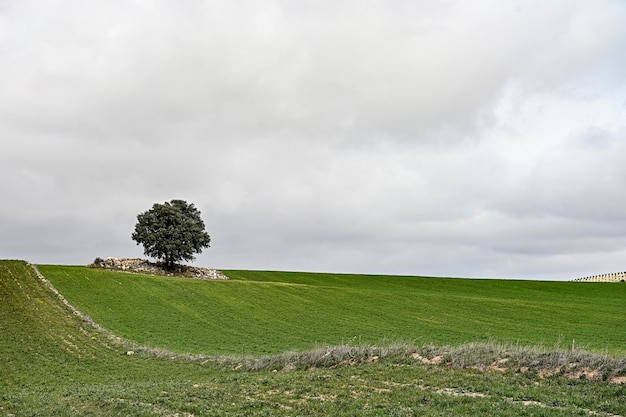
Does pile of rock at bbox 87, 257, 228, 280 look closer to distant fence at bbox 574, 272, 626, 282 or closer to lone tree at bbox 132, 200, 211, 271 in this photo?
lone tree at bbox 132, 200, 211, 271

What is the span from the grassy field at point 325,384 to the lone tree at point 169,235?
47.7 m

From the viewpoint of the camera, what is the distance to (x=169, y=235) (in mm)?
79938

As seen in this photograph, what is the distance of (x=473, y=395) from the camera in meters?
16.7

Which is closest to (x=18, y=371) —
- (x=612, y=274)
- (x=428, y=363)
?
(x=428, y=363)

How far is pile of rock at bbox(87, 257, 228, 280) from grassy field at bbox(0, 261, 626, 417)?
48538 millimetres

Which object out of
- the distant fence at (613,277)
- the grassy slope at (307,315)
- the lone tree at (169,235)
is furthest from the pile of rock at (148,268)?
the distant fence at (613,277)

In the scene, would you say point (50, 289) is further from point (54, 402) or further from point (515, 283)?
point (515, 283)

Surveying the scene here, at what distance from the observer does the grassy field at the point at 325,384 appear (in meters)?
15.7

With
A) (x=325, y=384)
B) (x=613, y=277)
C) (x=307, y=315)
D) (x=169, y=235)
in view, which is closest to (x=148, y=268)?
(x=169, y=235)

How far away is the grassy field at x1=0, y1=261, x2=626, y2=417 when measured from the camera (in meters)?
15.7

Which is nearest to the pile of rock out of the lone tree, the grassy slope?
the lone tree

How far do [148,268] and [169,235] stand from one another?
623 centimetres

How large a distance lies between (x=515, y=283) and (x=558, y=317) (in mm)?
34764

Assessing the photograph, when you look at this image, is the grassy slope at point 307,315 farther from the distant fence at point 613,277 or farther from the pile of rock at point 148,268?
the distant fence at point 613,277
